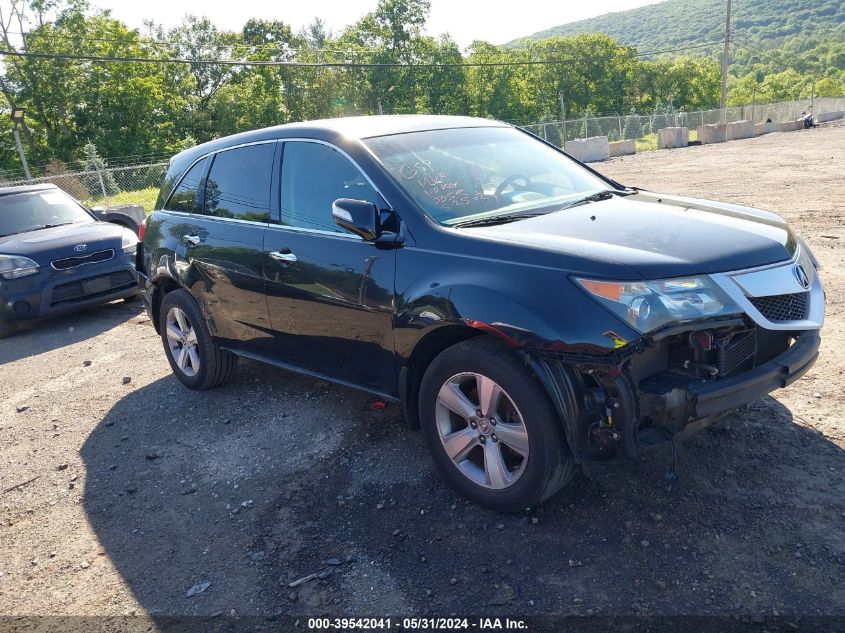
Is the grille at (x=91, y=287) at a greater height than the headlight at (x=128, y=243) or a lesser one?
lesser

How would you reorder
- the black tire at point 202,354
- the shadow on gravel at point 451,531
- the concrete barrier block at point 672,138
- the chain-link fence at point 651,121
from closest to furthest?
1. the shadow on gravel at point 451,531
2. the black tire at point 202,354
3. the concrete barrier block at point 672,138
4. the chain-link fence at point 651,121

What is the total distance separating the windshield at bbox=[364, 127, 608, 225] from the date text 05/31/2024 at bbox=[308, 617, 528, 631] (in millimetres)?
1883

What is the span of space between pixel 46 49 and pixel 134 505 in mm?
52922

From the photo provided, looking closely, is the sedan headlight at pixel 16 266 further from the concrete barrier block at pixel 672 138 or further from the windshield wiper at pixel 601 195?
the concrete barrier block at pixel 672 138

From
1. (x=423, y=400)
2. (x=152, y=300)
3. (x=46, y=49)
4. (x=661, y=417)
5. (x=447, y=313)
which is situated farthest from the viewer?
(x=46, y=49)

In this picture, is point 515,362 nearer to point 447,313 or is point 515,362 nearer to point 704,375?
point 447,313

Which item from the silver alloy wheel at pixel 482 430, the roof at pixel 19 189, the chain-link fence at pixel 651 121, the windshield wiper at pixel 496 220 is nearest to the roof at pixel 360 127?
the windshield wiper at pixel 496 220

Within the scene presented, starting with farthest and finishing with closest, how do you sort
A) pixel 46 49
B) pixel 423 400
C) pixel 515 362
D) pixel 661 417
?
pixel 46 49
pixel 423 400
pixel 515 362
pixel 661 417

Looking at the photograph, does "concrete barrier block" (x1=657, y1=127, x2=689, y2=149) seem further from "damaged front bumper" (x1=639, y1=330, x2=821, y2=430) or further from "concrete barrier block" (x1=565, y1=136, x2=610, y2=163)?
"damaged front bumper" (x1=639, y1=330, x2=821, y2=430)

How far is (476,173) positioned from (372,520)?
2.01 meters

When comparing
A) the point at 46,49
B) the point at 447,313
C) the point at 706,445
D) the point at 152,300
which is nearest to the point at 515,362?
the point at 447,313

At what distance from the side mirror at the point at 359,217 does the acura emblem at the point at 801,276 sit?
6.62ft

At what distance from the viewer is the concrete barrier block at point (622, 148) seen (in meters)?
30.5

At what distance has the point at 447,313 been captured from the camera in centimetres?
321
